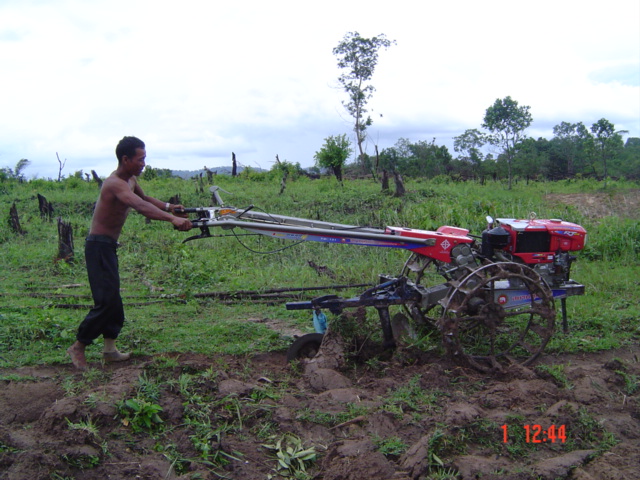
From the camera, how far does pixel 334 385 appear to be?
456 centimetres

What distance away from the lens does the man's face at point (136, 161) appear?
4.82 metres

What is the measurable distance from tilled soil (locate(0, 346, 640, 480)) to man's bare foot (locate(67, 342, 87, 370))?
82 mm

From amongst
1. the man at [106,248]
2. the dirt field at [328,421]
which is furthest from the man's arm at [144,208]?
the dirt field at [328,421]

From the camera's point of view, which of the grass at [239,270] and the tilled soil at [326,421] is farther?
the grass at [239,270]

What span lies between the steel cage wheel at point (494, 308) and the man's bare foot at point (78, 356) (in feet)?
10.4

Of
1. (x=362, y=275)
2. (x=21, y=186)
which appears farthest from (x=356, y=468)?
(x=21, y=186)

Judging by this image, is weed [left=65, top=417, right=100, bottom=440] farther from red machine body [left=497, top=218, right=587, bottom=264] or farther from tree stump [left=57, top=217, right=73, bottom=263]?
tree stump [left=57, top=217, right=73, bottom=263]

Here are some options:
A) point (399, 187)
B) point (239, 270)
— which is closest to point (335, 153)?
point (399, 187)

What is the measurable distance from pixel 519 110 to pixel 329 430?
1613cm

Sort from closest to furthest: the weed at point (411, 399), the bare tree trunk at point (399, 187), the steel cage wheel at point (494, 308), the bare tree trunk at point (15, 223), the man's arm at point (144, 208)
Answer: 1. the weed at point (411, 399)
2. the man's arm at point (144, 208)
3. the steel cage wheel at point (494, 308)
4. the bare tree trunk at point (15, 223)
5. the bare tree trunk at point (399, 187)

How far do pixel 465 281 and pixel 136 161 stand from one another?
3083 millimetres

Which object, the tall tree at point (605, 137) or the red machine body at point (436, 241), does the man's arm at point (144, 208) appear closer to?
the red machine body at point (436, 241)
